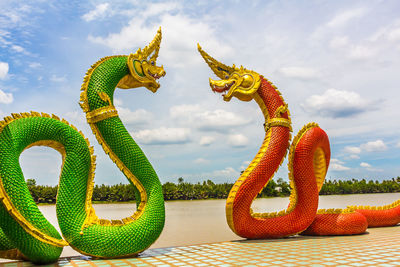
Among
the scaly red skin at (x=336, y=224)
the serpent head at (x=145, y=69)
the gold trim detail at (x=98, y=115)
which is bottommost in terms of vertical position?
the scaly red skin at (x=336, y=224)

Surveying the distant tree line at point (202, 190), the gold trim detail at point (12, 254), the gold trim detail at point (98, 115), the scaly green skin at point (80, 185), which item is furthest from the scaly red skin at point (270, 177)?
the distant tree line at point (202, 190)

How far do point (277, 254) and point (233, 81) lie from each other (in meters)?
3.02

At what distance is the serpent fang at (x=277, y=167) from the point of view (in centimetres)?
597

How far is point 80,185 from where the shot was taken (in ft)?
15.6

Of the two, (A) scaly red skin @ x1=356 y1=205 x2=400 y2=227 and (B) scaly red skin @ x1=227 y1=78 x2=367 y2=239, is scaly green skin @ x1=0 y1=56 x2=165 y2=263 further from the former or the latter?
(A) scaly red skin @ x1=356 y1=205 x2=400 y2=227

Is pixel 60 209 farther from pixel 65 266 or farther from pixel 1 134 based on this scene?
pixel 1 134

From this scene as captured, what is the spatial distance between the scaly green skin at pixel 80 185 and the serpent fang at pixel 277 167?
5.53 feet

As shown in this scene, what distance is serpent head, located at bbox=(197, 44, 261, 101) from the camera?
6.28 m

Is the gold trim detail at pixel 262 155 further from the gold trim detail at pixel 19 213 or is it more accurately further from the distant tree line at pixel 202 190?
the distant tree line at pixel 202 190

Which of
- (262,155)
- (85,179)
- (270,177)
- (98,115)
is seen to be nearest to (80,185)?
(85,179)

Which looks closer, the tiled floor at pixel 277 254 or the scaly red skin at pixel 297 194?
the tiled floor at pixel 277 254

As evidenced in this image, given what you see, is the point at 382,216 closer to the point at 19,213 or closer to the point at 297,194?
the point at 297,194

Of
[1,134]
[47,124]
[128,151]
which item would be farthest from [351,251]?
[1,134]

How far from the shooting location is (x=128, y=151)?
16.7 ft
